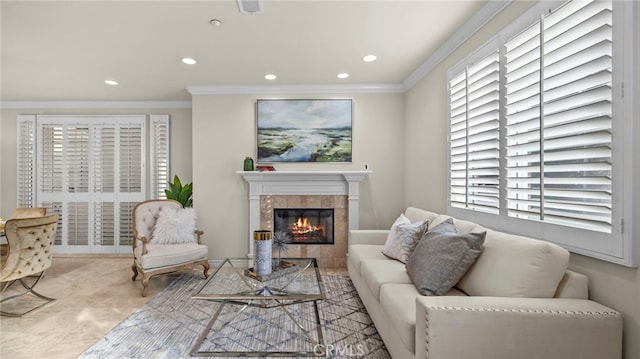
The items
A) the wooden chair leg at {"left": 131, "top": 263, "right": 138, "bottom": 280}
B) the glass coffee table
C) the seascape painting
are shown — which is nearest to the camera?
the glass coffee table

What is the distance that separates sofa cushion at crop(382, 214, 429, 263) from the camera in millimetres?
2648

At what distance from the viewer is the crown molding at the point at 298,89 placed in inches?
167

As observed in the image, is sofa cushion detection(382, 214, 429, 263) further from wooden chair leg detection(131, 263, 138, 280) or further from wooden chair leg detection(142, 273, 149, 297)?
wooden chair leg detection(131, 263, 138, 280)

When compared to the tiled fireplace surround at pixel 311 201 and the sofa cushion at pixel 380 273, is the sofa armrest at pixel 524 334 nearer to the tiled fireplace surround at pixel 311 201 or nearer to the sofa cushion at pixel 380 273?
the sofa cushion at pixel 380 273

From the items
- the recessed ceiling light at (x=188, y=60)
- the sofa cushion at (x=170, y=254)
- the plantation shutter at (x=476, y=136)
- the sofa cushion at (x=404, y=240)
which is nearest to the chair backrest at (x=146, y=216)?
the sofa cushion at (x=170, y=254)

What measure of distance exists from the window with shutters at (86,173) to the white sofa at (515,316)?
15.8 feet

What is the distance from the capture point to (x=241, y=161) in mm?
4367

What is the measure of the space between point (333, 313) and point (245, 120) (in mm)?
2891

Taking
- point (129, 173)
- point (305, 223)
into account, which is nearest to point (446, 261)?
point (305, 223)

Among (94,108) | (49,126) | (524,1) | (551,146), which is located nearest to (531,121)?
(551,146)

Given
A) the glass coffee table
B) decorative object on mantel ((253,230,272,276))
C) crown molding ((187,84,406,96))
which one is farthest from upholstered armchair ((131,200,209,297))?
crown molding ((187,84,406,96))

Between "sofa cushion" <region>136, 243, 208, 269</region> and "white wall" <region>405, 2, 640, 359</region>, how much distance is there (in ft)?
9.15

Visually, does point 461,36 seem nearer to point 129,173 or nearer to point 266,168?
point 266,168

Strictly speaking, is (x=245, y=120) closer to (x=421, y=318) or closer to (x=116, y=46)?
(x=116, y=46)
